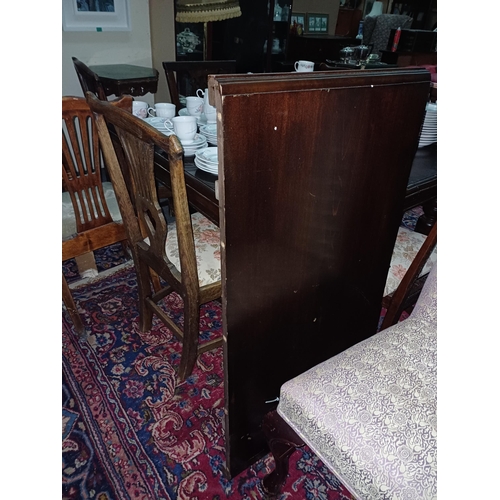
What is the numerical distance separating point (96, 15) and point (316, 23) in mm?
3493

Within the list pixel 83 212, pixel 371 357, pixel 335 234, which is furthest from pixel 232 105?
pixel 83 212

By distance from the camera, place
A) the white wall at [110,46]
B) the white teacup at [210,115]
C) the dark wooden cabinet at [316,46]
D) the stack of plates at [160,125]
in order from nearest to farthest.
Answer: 1. the stack of plates at [160,125]
2. the white teacup at [210,115]
3. the white wall at [110,46]
4. the dark wooden cabinet at [316,46]

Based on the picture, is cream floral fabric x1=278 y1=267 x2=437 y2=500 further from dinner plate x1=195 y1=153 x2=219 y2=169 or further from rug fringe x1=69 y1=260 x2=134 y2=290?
rug fringe x1=69 y1=260 x2=134 y2=290

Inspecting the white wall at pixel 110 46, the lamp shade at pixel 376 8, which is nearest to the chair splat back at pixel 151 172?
the white wall at pixel 110 46

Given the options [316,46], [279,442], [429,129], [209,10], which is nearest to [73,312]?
[279,442]

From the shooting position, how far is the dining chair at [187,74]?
2.17 metres

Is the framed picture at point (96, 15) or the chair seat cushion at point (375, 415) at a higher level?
the framed picture at point (96, 15)

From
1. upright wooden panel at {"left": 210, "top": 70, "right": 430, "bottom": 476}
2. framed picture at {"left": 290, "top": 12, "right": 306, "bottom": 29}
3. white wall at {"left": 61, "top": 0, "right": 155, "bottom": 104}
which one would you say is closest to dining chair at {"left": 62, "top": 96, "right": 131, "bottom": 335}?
upright wooden panel at {"left": 210, "top": 70, "right": 430, "bottom": 476}

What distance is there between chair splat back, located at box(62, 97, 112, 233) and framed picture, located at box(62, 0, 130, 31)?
5.27ft

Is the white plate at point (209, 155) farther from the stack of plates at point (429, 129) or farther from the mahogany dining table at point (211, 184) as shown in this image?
the stack of plates at point (429, 129)

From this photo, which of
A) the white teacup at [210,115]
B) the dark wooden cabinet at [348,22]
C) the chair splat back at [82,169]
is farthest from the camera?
the dark wooden cabinet at [348,22]

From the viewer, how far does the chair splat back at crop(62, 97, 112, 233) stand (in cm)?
139

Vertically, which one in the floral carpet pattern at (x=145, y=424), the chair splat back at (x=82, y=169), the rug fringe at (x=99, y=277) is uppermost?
the chair splat back at (x=82, y=169)

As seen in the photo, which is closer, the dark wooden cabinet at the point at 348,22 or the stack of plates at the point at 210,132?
the stack of plates at the point at 210,132
